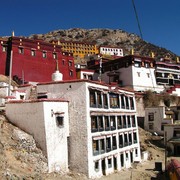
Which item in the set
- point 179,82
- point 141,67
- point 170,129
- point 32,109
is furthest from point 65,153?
point 179,82

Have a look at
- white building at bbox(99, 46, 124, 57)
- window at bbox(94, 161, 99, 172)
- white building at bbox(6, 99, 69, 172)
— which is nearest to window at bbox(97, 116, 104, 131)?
window at bbox(94, 161, 99, 172)

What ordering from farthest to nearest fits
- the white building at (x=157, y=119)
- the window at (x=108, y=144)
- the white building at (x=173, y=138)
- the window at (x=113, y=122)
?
the white building at (x=157, y=119), the white building at (x=173, y=138), the window at (x=113, y=122), the window at (x=108, y=144)

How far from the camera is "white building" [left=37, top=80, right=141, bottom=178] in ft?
92.4

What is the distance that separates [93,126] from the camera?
2956cm

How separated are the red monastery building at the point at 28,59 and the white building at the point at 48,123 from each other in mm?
21049

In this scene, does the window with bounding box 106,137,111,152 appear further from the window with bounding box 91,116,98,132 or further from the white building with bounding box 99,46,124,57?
the white building with bounding box 99,46,124,57

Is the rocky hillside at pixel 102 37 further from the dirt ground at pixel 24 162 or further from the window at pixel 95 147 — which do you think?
the window at pixel 95 147

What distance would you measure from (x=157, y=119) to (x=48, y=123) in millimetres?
28410

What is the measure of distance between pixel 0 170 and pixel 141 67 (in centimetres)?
4678

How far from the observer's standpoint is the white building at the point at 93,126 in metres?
28.2

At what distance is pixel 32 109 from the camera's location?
26.3m

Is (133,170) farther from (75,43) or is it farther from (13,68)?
(75,43)

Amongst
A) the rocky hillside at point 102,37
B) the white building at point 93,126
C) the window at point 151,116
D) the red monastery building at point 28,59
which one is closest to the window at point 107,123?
the white building at point 93,126

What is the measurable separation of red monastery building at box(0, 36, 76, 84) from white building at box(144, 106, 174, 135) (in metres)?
17.2
